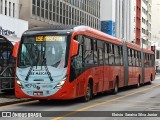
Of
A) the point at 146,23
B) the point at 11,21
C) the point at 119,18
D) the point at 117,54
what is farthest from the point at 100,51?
the point at 146,23

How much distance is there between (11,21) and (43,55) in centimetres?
2075

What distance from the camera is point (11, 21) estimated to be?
37062mm

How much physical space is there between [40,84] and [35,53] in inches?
51.3

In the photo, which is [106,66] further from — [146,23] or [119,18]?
[146,23]

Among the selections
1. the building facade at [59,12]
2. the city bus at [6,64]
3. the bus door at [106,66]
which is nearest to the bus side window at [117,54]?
the bus door at [106,66]

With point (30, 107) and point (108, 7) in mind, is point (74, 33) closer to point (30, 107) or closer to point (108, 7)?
point (30, 107)

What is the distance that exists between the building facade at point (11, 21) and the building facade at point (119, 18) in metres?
41.9

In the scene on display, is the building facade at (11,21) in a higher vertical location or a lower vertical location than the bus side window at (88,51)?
higher

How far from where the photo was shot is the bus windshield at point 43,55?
1673 cm

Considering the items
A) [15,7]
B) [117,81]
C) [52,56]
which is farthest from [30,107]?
[15,7]

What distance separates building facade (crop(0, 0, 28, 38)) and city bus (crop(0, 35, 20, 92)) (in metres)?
13.9

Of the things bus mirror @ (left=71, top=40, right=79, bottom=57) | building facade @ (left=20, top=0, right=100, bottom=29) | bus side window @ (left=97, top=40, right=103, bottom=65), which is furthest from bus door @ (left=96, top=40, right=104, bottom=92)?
building facade @ (left=20, top=0, right=100, bottom=29)

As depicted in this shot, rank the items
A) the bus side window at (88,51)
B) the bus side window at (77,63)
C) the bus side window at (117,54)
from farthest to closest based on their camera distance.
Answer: the bus side window at (117,54) < the bus side window at (88,51) < the bus side window at (77,63)

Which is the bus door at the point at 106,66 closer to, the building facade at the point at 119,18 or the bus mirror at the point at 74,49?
the bus mirror at the point at 74,49
